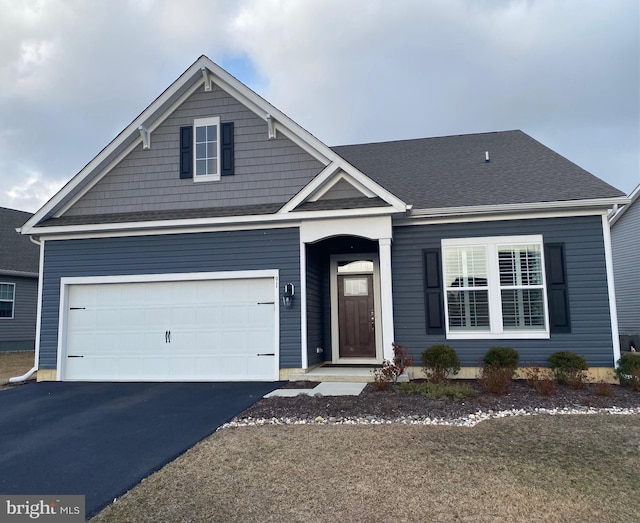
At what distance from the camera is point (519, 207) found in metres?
8.97

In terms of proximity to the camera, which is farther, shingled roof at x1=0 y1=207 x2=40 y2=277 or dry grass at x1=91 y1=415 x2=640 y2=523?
shingled roof at x1=0 y1=207 x2=40 y2=277

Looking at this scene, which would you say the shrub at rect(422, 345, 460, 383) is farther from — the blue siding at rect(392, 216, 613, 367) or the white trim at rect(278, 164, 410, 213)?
the white trim at rect(278, 164, 410, 213)

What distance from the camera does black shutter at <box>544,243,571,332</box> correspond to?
28.8 ft

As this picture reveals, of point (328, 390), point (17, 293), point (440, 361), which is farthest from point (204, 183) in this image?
point (17, 293)

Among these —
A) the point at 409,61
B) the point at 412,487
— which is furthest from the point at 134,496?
the point at 409,61

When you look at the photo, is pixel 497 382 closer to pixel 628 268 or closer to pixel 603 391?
pixel 603 391

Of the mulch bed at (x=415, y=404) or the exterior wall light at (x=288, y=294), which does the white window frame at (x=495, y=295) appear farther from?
the exterior wall light at (x=288, y=294)

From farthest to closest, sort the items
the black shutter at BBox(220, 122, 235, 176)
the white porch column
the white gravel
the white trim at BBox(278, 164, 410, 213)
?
the black shutter at BBox(220, 122, 235, 176)
the white trim at BBox(278, 164, 410, 213)
the white porch column
the white gravel

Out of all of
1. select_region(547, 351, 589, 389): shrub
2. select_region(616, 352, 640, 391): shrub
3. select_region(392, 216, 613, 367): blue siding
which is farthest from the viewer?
select_region(392, 216, 613, 367): blue siding

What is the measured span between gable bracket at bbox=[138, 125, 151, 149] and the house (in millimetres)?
29

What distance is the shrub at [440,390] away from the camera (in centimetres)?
719

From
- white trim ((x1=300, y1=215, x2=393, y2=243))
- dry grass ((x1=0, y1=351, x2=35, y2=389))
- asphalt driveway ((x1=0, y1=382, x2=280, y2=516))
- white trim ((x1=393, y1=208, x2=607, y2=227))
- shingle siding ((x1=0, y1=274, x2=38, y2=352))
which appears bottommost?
asphalt driveway ((x1=0, y1=382, x2=280, y2=516))

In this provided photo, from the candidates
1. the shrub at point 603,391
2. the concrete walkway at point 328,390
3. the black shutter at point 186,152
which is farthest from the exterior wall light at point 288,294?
the shrub at point 603,391

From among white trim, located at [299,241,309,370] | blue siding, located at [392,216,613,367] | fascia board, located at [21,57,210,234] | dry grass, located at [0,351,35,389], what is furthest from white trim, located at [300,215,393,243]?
dry grass, located at [0,351,35,389]
